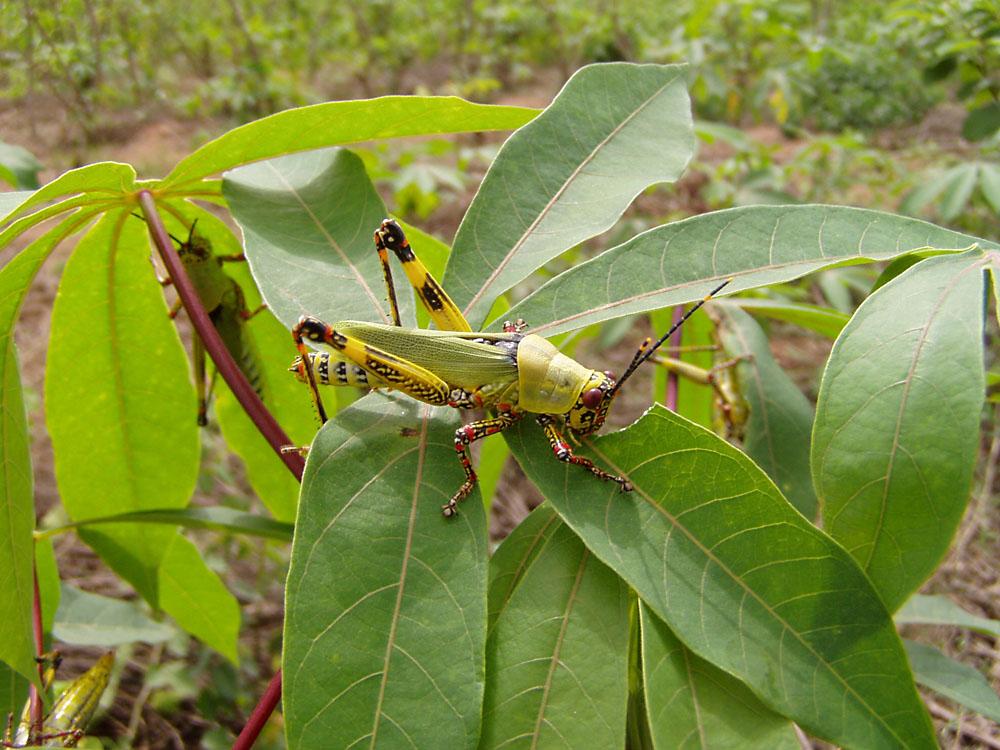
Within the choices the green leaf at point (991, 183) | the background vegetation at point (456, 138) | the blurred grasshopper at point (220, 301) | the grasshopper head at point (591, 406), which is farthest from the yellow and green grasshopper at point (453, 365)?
the green leaf at point (991, 183)

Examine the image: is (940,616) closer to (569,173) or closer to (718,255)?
(718,255)

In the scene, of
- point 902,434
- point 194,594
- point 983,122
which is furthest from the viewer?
point 983,122

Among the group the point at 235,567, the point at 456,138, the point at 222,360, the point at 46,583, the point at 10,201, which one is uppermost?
the point at 10,201

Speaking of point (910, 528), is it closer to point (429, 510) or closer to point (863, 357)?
point (863, 357)

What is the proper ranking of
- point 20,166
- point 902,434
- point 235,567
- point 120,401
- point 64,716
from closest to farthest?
1. point 902,434
2. point 64,716
3. point 120,401
4. point 20,166
5. point 235,567

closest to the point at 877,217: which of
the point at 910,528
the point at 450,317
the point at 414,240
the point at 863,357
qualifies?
the point at 863,357

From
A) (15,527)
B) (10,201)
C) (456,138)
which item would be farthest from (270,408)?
(456,138)
